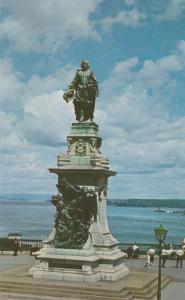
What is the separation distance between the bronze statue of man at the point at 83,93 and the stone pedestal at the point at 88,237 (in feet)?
1.89

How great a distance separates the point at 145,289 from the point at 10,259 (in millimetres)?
10635

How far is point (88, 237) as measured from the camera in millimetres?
22000

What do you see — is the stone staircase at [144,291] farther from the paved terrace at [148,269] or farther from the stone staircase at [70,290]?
the paved terrace at [148,269]

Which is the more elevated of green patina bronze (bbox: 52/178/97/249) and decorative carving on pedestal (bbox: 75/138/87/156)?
decorative carving on pedestal (bbox: 75/138/87/156)

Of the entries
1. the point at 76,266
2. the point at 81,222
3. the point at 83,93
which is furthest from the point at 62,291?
the point at 83,93

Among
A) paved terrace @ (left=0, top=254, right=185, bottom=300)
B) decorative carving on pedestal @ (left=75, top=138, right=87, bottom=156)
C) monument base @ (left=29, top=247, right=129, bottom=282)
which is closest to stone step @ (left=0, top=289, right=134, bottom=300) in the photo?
paved terrace @ (left=0, top=254, right=185, bottom=300)

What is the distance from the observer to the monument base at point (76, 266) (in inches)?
841

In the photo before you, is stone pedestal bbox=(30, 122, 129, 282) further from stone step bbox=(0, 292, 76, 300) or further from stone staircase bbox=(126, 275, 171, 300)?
stone step bbox=(0, 292, 76, 300)

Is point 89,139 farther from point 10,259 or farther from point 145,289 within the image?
point 10,259

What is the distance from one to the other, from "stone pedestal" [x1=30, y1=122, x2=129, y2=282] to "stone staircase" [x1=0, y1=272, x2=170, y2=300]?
723mm

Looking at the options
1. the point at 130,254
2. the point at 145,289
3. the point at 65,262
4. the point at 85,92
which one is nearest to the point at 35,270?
the point at 65,262

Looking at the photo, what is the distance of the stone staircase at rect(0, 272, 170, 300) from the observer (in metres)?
19.7

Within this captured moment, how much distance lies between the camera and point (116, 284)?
68.5ft

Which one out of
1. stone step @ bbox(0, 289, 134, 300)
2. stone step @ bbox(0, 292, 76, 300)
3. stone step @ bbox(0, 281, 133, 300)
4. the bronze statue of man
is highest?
the bronze statue of man
